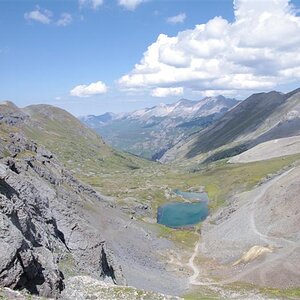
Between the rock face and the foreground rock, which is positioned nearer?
the rock face

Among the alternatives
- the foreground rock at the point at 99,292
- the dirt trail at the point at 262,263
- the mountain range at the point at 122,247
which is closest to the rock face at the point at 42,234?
the mountain range at the point at 122,247

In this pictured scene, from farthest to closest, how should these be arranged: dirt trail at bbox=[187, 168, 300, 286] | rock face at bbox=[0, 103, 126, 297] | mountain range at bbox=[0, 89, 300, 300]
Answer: dirt trail at bbox=[187, 168, 300, 286] < mountain range at bbox=[0, 89, 300, 300] < rock face at bbox=[0, 103, 126, 297]

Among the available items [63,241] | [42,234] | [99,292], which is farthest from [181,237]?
[99,292]

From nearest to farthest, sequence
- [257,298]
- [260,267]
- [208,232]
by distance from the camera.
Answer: [257,298] < [260,267] < [208,232]

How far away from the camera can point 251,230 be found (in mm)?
118375

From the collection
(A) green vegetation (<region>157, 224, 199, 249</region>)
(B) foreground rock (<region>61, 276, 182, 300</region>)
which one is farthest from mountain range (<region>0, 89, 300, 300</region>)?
(A) green vegetation (<region>157, 224, 199, 249</region>)

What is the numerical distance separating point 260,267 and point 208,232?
51.7 metres

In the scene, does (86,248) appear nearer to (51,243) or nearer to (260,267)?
(51,243)

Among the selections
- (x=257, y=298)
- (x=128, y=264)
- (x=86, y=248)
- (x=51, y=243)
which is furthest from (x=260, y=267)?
(x=51, y=243)

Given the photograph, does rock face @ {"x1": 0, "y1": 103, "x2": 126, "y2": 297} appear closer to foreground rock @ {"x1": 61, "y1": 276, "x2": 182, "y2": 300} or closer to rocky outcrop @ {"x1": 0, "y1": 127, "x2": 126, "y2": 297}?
rocky outcrop @ {"x1": 0, "y1": 127, "x2": 126, "y2": 297}

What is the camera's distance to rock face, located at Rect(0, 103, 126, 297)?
3881cm

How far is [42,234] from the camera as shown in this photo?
58.8 meters

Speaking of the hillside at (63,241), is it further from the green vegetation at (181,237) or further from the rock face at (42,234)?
the green vegetation at (181,237)

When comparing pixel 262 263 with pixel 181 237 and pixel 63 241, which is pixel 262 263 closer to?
pixel 63 241
